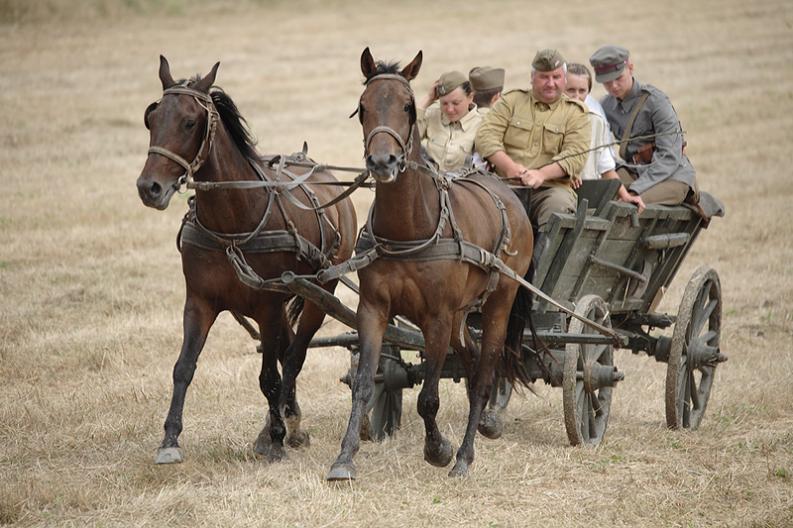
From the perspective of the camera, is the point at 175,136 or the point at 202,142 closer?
the point at 175,136

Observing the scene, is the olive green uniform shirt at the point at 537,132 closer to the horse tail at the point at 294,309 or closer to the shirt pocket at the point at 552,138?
the shirt pocket at the point at 552,138

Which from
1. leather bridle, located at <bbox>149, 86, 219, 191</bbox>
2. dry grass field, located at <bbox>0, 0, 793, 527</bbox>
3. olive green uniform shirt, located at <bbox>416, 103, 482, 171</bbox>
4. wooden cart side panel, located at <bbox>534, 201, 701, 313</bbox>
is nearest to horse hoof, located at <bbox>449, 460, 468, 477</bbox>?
dry grass field, located at <bbox>0, 0, 793, 527</bbox>

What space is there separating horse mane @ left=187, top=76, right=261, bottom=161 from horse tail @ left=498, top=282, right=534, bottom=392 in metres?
1.90

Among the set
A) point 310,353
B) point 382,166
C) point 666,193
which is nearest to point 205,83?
point 382,166

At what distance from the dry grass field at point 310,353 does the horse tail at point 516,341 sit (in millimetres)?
457

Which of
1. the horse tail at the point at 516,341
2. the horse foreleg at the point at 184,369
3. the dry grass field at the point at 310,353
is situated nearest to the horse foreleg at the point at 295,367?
the dry grass field at the point at 310,353

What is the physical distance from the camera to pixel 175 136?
6.40 meters

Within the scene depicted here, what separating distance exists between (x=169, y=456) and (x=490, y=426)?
83.4 inches

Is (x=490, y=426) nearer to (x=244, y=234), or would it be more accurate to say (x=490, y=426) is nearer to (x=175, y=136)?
(x=244, y=234)

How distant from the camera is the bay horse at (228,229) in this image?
6.43m

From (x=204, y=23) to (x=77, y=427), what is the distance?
78.5 feet

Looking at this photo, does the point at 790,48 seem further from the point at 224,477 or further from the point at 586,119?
the point at 224,477

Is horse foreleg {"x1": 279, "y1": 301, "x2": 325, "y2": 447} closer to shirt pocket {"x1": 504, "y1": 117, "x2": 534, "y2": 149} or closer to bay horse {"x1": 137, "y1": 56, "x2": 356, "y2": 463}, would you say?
bay horse {"x1": 137, "y1": 56, "x2": 356, "y2": 463}

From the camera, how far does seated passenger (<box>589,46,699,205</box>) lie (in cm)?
859
